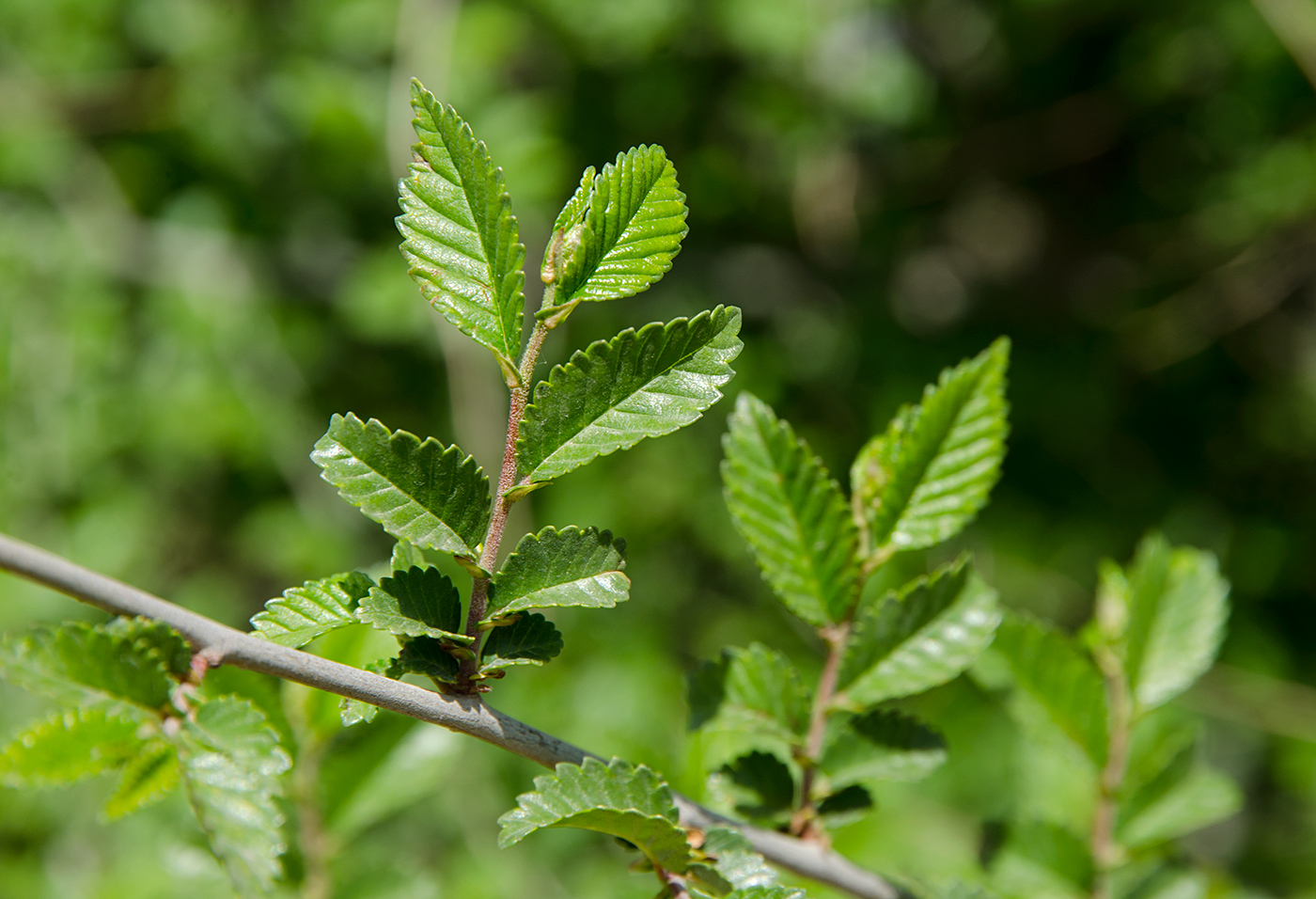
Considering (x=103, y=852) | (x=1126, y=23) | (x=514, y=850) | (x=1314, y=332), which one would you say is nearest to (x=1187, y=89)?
(x=1126, y=23)

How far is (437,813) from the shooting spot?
171 cm

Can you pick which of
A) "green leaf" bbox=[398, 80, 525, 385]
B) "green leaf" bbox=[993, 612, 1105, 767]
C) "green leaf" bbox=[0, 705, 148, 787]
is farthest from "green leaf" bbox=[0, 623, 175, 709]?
"green leaf" bbox=[993, 612, 1105, 767]

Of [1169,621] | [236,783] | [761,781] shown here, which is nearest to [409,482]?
[236,783]

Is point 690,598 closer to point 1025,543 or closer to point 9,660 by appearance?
point 1025,543

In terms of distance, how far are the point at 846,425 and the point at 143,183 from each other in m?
1.51

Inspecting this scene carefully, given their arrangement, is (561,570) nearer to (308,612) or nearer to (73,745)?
(308,612)

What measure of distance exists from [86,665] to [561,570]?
0.25 m

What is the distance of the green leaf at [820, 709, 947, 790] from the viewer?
657mm

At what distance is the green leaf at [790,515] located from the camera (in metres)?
0.62

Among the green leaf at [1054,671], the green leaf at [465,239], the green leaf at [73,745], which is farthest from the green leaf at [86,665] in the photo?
the green leaf at [1054,671]

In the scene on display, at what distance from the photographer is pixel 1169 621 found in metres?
0.79

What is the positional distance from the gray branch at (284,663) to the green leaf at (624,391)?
13cm

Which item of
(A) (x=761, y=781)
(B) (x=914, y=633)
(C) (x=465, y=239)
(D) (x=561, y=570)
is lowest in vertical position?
(A) (x=761, y=781)

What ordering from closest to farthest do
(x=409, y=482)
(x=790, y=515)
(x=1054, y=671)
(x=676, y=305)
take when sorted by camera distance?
(x=409, y=482) < (x=790, y=515) < (x=1054, y=671) < (x=676, y=305)
